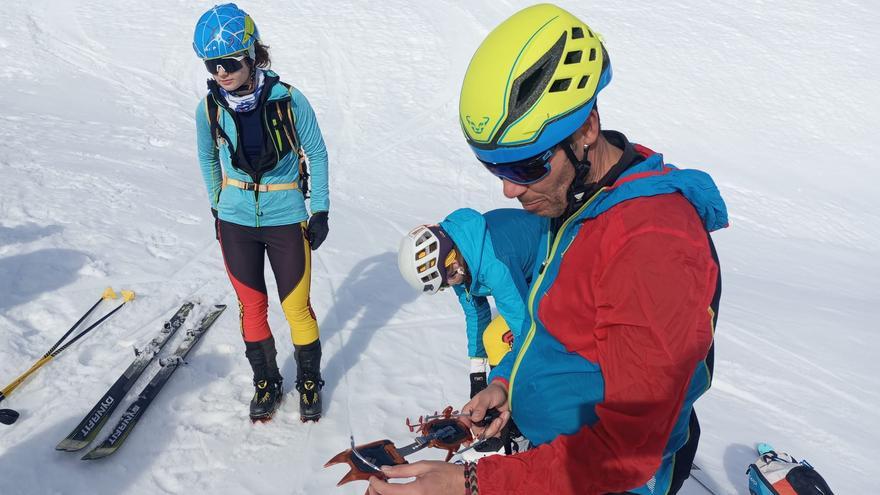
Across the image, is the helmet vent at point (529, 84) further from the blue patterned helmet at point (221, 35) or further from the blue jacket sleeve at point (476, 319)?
the blue patterned helmet at point (221, 35)

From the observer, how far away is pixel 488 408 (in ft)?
8.53

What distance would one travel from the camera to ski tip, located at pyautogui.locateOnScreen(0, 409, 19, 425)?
4.34m

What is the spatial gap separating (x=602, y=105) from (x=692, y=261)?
1532 cm

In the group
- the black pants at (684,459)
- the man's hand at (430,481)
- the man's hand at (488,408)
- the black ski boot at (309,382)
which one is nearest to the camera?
the man's hand at (430,481)

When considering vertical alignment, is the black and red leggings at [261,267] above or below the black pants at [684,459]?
below

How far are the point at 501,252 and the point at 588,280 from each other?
160 cm

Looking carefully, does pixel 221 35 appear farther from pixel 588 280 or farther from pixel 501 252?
pixel 588 280

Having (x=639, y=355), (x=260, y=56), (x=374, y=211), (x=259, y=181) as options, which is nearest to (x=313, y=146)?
(x=259, y=181)

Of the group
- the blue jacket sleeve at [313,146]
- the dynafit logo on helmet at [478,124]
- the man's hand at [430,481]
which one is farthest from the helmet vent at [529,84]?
the blue jacket sleeve at [313,146]

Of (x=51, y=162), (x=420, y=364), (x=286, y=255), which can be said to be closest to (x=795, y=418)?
(x=420, y=364)

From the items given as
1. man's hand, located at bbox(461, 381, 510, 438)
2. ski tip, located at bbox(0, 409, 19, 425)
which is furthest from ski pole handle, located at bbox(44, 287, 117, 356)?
man's hand, located at bbox(461, 381, 510, 438)

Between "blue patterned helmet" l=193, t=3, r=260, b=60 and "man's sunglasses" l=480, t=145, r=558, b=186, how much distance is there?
2803mm

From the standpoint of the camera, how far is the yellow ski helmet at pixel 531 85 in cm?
187

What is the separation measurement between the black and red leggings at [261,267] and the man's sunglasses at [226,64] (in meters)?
1.06
